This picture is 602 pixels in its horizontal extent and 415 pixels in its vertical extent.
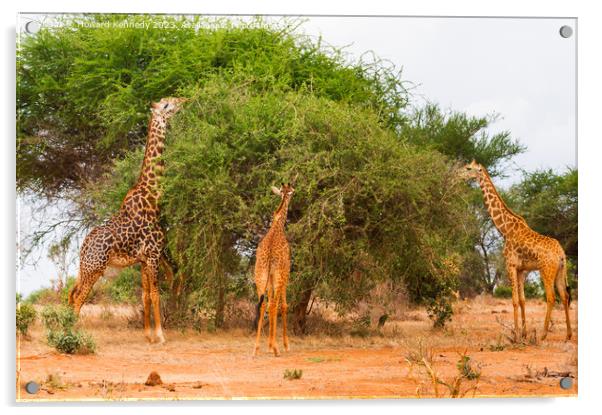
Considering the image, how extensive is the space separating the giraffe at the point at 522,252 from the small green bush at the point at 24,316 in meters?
4.56

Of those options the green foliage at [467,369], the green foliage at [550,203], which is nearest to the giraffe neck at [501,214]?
the green foliage at [550,203]

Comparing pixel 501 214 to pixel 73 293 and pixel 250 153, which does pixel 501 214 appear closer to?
pixel 250 153

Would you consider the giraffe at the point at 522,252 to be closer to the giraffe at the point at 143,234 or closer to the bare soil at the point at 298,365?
the bare soil at the point at 298,365

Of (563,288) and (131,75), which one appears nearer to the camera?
(563,288)

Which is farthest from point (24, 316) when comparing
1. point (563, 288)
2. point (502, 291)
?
point (563, 288)

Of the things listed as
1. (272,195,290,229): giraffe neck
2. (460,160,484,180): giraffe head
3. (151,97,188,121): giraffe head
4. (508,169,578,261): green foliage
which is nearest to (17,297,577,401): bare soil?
(508,169,578,261): green foliage

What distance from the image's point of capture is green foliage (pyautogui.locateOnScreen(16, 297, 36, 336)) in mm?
9641

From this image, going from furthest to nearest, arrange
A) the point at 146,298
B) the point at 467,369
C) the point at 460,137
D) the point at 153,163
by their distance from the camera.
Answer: the point at 460,137
the point at 146,298
the point at 153,163
the point at 467,369

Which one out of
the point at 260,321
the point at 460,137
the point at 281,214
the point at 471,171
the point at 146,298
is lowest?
the point at 260,321

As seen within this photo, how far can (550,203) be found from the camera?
38.4 ft

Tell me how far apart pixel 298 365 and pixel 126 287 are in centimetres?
250

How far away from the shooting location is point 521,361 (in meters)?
10.3

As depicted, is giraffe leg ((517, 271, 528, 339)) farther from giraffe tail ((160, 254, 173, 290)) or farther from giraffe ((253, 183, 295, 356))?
giraffe tail ((160, 254, 173, 290))

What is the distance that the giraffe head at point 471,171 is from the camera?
37.3 feet
